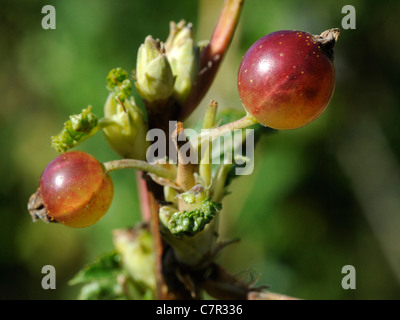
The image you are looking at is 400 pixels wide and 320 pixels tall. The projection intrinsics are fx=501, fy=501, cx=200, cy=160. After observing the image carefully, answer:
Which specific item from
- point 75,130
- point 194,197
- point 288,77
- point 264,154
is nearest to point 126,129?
point 75,130

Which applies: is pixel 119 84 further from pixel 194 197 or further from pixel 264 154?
pixel 264 154

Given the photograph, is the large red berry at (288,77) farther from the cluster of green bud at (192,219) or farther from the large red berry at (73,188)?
the large red berry at (73,188)

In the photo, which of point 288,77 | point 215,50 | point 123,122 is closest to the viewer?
point 288,77

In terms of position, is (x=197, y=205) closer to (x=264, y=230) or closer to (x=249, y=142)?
(x=249, y=142)

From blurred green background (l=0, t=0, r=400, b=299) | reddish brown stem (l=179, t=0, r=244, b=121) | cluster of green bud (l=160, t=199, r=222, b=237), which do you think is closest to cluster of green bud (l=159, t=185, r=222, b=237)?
cluster of green bud (l=160, t=199, r=222, b=237)

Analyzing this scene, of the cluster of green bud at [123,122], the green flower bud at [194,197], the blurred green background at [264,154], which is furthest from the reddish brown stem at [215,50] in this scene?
the blurred green background at [264,154]
